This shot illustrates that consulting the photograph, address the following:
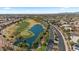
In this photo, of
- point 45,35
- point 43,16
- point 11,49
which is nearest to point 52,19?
point 43,16

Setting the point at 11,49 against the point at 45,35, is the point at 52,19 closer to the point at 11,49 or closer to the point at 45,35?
the point at 45,35

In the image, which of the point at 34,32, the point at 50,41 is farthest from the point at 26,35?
the point at 50,41

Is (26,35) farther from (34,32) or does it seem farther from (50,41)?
(50,41)
